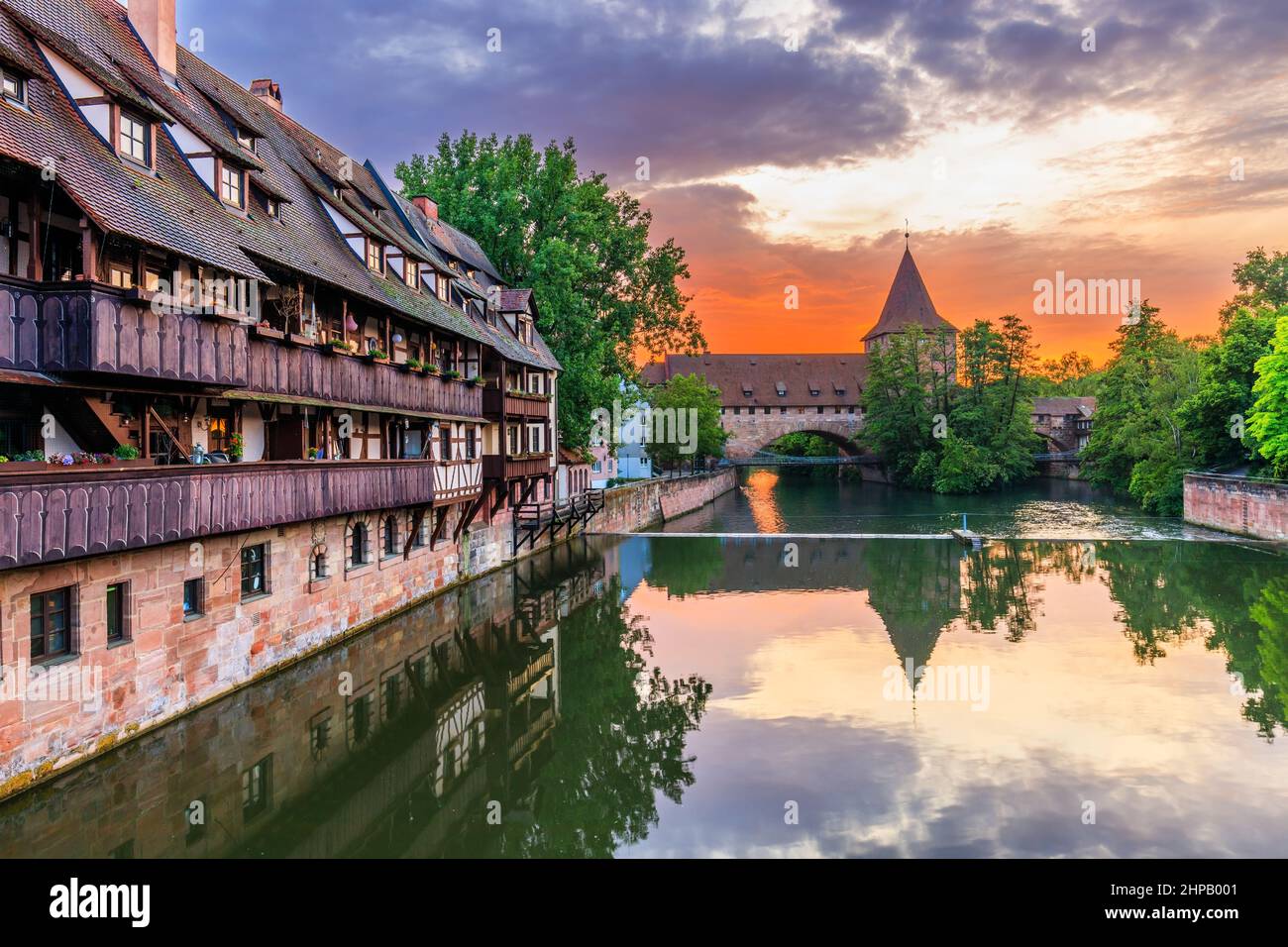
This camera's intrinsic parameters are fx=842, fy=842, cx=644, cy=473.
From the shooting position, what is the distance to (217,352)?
11.4 meters

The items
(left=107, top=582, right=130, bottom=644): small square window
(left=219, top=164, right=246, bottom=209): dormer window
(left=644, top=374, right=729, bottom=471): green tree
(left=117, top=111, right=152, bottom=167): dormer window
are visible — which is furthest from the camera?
(left=644, top=374, right=729, bottom=471): green tree

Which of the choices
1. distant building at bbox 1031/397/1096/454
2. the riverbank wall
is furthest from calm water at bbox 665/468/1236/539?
the riverbank wall

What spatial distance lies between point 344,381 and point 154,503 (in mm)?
5787

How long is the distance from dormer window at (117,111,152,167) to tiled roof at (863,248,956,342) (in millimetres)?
73163

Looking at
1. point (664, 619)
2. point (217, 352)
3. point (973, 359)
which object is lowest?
point (664, 619)

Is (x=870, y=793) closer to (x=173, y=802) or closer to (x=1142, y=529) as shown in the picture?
(x=173, y=802)

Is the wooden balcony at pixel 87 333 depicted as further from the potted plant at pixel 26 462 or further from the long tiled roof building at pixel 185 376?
the potted plant at pixel 26 462

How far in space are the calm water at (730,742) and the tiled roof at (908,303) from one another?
2339 inches

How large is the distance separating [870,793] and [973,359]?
191ft

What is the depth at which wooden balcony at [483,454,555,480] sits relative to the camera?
24109 mm

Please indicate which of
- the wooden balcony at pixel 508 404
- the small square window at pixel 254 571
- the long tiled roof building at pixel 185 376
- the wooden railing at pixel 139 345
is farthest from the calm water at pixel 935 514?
the wooden railing at pixel 139 345

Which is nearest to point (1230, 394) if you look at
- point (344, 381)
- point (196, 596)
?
point (344, 381)

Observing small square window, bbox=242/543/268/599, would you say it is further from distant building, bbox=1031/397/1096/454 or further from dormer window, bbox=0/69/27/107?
distant building, bbox=1031/397/1096/454
